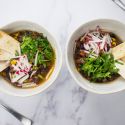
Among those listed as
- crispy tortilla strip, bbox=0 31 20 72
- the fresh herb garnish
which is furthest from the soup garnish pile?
crispy tortilla strip, bbox=0 31 20 72

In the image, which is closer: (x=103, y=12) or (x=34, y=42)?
(x=34, y=42)

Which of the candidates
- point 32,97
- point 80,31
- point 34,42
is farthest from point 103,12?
point 32,97

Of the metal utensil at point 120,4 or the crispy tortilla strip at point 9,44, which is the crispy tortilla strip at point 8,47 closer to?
the crispy tortilla strip at point 9,44

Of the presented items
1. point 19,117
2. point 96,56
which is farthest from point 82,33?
point 19,117

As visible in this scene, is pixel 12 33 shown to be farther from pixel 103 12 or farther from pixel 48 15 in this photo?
pixel 103 12

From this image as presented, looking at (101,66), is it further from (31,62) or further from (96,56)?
(31,62)

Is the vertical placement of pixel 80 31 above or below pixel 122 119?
above
